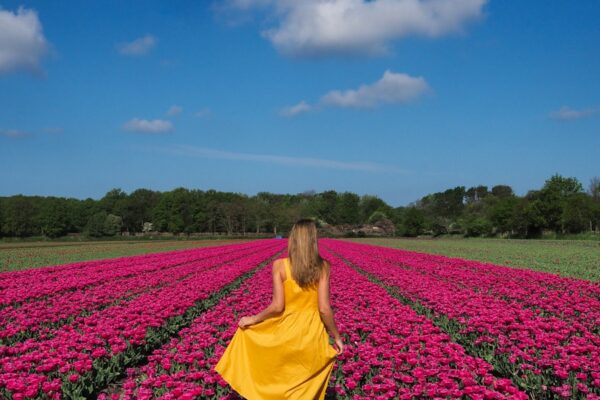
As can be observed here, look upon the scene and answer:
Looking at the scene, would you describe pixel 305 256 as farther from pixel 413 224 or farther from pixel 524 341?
pixel 413 224

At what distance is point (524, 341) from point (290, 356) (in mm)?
4504

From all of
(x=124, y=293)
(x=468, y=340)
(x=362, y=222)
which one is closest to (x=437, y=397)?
(x=468, y=340)

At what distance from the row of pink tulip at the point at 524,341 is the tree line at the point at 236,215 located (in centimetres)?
8580

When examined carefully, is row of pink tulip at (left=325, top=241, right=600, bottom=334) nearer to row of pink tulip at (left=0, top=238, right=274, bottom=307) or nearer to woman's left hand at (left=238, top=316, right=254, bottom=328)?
woman's left hand at (left=238, top=316, right=254, bottom=328)

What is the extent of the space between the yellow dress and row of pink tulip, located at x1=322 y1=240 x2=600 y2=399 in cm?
263

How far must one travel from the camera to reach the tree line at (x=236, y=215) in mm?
91688

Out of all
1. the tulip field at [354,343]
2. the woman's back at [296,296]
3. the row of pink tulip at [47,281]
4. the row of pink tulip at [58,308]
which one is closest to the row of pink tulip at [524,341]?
the tulip field at [354,343]

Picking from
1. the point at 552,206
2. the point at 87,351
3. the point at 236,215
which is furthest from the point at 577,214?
the point at 87,351

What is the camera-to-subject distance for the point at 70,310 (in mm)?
10805

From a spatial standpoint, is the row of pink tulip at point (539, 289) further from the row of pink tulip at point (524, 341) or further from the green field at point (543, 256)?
the green field at point (543, 256)

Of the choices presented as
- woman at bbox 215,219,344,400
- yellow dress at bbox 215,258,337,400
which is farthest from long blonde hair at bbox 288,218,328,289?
yellow dress at bbox 215,258,337,400

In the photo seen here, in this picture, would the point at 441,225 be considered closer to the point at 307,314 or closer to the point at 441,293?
the point at 441,293

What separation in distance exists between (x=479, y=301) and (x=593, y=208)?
85949mm

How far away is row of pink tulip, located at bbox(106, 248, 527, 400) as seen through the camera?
521 centimetres
